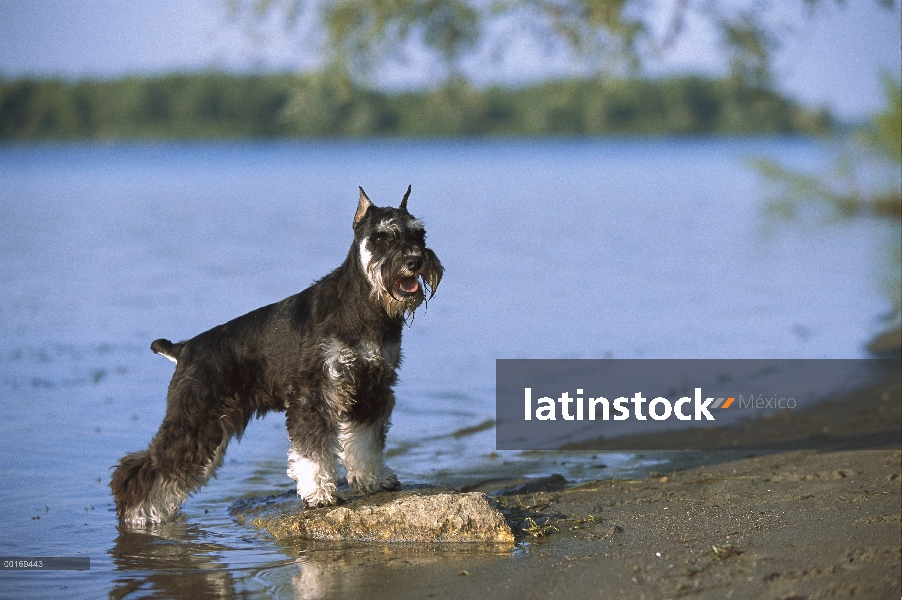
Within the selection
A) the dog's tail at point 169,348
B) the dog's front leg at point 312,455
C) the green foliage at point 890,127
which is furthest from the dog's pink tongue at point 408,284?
the green foliage at point 890,127

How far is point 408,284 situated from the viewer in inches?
274

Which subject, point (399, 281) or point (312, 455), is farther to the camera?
point (312, 455)

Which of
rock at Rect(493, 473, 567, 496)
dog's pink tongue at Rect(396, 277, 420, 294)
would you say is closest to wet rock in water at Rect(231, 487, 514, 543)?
rock at Rect(493, 473, 567, 496)

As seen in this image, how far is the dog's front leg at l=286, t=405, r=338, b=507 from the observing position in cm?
716

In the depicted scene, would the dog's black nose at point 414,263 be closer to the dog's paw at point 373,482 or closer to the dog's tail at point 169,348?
the dog's paw at point 373,482

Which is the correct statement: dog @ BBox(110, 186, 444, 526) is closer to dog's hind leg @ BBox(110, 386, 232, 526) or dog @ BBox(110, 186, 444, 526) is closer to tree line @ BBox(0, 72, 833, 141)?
dog's hind leg @ BBox(110, 386, 232, 526)

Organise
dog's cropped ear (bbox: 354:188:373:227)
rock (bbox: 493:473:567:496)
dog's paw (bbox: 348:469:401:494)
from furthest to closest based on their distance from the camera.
A: rock (bbox: 493:473:567:496) < dog's paw (bbox: 348:469:401:494) < dog's cropped ear (bbox: 354:188:373:227)

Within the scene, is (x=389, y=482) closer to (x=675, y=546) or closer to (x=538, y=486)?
(x=538, y=486)

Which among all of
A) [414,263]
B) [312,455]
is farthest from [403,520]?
[414,263]

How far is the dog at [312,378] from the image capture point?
23.2 ft

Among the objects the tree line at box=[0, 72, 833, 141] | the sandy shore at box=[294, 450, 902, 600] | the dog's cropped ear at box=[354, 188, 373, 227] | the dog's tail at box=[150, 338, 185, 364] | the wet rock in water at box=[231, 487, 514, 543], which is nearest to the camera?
the sandy shore at box=[294, 450, 902, 600]

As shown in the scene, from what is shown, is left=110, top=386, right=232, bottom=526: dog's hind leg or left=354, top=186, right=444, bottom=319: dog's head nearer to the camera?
left=354, top=186, right=444, bottom=319: dog's head

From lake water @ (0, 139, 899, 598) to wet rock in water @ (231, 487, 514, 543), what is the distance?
0.23m

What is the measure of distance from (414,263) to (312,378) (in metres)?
0.98
